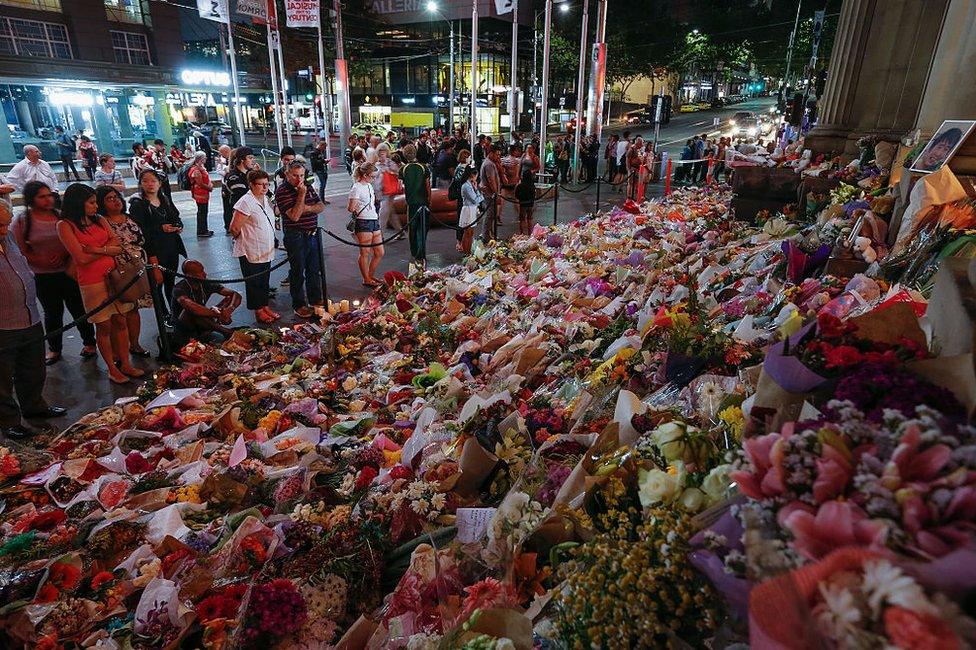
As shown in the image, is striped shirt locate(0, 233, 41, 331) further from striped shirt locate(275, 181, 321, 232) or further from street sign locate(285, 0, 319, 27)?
street sign locate(285, 0, 319, 27)

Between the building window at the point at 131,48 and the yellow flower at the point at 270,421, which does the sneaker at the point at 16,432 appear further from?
the building window at the point at 131,48

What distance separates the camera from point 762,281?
14.7 feet

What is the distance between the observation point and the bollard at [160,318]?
524cm

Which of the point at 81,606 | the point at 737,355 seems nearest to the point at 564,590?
the point at 737,355

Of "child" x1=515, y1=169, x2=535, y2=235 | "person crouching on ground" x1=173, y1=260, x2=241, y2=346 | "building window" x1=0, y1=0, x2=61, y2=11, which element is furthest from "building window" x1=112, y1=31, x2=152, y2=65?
"person crouching on ground" x1=173, y1=260, x2=241, y2=346

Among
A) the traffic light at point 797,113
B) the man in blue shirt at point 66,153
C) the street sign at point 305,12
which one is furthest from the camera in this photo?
the man in blue shirt at point 66,153

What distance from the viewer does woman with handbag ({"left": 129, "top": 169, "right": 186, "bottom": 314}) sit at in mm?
6004

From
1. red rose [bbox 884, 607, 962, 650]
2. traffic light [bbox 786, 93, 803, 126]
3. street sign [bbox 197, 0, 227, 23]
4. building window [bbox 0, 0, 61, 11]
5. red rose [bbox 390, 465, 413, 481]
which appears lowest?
red rose [bbox 390, 465, 413, 481]

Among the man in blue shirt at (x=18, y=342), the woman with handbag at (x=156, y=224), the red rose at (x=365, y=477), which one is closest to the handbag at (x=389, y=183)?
the woman with handbag at (x=156, y=224)

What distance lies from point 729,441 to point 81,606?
2.76 m

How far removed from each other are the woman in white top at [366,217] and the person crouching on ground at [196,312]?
1997 millimetres

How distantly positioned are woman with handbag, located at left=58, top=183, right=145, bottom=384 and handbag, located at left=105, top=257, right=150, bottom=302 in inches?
1.7

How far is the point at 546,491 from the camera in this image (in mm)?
2447

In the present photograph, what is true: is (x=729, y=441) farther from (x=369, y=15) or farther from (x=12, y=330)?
(x=369, y=15)
